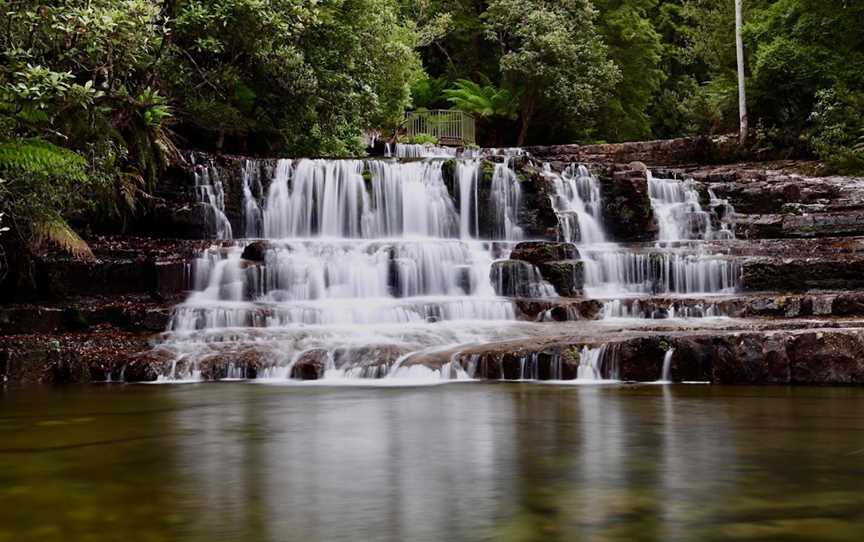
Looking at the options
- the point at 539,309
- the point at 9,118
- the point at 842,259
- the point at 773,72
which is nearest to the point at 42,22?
the point at 9,118

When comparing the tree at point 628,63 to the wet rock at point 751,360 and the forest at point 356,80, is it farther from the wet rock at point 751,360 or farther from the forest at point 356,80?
the wet rock at point 751,360

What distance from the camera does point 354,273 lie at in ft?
46.6

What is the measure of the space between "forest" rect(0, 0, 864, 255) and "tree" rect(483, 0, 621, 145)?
7 cm

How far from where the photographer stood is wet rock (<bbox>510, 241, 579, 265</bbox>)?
14312mm

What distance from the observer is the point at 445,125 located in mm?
30219

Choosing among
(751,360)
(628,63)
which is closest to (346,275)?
(751,360)

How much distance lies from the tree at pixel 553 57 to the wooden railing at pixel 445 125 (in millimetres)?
2064

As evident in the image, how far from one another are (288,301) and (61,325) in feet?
11.2

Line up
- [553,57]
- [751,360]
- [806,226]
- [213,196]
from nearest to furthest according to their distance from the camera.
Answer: [751,360] < [806,226] < [213,196] < [553,57]

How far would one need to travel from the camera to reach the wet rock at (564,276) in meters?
13.8

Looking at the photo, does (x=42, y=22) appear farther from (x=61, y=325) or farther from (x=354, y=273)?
(x=354, y=273)

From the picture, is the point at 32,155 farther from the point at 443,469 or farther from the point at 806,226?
the point at 806,226

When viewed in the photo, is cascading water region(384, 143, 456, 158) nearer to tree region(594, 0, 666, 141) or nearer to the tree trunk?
the tree trunk

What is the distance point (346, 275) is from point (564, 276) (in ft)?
11.6
